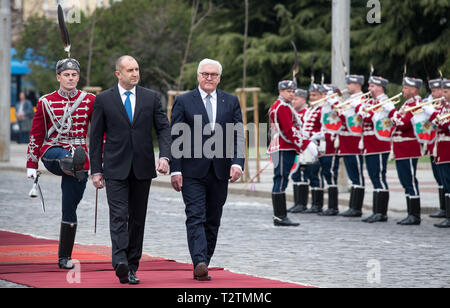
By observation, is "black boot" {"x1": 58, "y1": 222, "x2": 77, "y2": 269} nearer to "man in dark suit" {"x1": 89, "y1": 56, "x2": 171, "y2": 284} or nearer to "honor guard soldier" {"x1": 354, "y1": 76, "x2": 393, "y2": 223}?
"man in dark suit" {"x1": 89, "y1": 56, "x2": 171, "y2": 284}

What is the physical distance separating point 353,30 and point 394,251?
3015 cm

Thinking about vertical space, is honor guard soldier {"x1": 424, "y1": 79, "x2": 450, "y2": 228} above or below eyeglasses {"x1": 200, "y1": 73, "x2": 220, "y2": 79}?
below

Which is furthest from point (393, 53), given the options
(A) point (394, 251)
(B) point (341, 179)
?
(A) point (394, 251)

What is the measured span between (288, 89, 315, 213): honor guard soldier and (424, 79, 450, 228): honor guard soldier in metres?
2.53

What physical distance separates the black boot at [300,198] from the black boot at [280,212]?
7.17 feet

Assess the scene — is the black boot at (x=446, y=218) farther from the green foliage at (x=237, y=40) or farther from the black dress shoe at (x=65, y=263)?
the green foliage at (x=237, y=40)

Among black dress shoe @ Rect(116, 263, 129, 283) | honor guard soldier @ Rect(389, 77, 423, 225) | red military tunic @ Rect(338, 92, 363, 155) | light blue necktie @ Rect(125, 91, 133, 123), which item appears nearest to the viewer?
black dress shoe @ Rect(116, 263, 129, 283)

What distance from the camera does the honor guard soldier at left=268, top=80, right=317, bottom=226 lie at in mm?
15211

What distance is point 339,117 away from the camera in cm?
1675

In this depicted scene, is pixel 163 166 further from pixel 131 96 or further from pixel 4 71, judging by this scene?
pixel 4 71

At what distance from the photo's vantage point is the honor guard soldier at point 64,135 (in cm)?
1029

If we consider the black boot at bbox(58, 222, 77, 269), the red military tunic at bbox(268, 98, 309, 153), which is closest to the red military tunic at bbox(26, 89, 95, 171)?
the black boot at bbox(58, 222, 77, 269)

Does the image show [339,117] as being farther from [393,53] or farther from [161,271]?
[393,53]

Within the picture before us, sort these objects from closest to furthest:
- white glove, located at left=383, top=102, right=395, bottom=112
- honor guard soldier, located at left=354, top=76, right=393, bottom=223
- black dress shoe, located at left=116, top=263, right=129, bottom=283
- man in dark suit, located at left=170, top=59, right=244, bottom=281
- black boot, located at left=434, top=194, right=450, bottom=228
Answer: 1. black dress shoe, located at left=116, top=263, right=129, bottom=283
2. man in dark suit, located at left=170, top=59, right=244, bottom=281
3. black boot, located at left=434, top=194, right=450, bottom=228
4. white glove, located at left=383, top=102, right=395, bottom=112
5. honor guard soldier, located at left=354, top=76, right=393, bottom=223
